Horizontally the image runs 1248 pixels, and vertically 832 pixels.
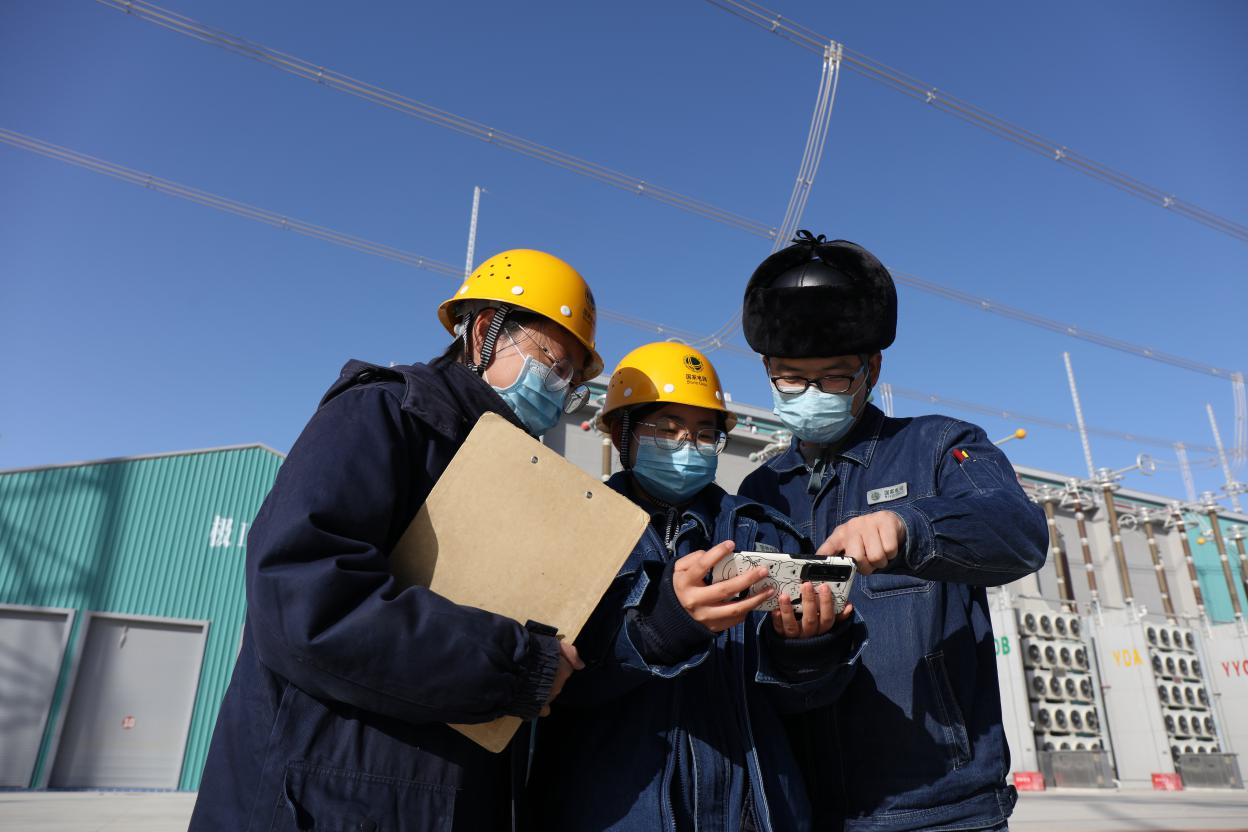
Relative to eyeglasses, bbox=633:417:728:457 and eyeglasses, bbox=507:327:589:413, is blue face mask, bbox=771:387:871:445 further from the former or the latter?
eyeglasses, bbox=507:327:589:413

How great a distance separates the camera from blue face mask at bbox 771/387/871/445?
2992 millimetres

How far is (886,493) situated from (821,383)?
0.54 m

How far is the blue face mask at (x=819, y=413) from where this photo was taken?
Answer: 2.99m

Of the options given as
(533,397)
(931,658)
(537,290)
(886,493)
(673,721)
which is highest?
(537,290)

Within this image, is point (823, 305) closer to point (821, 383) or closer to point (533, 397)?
point (821, 383)

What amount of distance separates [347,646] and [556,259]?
6.21 ft

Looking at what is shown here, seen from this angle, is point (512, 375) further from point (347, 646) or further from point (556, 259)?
point (347, 646)

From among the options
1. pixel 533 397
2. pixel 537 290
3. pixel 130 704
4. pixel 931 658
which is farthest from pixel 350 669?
pixel 130 704

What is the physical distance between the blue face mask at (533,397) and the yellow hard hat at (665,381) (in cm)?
109

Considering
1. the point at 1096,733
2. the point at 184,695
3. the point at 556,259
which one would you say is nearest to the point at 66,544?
the point at 184,695

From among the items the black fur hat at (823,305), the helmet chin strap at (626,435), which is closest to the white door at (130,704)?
the helmet chin strap at (626,435)

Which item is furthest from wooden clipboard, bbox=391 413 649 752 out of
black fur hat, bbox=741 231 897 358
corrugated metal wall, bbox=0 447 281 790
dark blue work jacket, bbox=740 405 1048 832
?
corrugated metal wall, bbox=0 447 281 790

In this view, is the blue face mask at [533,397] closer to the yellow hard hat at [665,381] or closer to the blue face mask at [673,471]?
the blue face mask at [673,471]

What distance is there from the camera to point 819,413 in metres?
3.00
